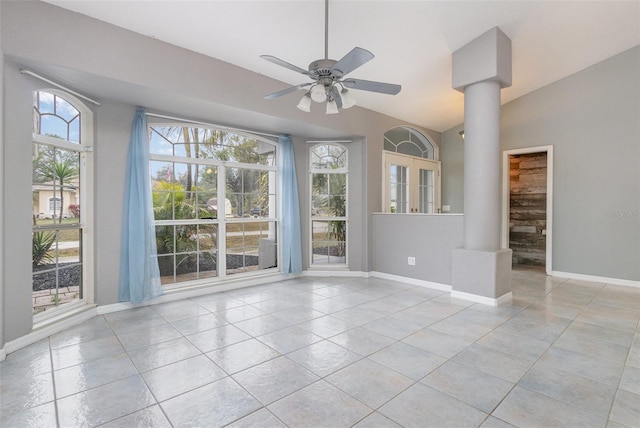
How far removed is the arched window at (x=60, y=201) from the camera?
3129mm

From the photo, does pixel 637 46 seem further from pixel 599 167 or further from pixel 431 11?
pixel 431 11

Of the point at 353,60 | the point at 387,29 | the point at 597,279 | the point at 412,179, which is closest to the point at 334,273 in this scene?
the point at 412,179

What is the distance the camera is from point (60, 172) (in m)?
3.36

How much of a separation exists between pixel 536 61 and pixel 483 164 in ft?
6.93

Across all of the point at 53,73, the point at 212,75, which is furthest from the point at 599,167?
the point at 53,73

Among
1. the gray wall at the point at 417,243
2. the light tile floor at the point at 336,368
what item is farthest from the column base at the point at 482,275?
the gray wall at the point at 417,243

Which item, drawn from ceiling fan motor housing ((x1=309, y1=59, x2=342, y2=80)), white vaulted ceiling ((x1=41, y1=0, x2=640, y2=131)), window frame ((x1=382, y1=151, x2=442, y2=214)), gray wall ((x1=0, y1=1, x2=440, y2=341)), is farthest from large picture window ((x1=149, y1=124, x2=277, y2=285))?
ceiling fan motor housing ((x1=309, y1=59, x2=342, y2=80))

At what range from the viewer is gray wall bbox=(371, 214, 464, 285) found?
459 cm

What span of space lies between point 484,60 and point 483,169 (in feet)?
4.41

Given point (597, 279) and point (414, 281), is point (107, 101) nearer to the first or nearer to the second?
point (414, 281)

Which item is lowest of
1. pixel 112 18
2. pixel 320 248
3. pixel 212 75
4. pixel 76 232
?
pixel 320 248

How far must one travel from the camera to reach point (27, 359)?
2570 millimetres

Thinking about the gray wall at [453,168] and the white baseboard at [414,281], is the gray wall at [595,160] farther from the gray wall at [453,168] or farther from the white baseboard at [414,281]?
the white baseboard at [414,281]

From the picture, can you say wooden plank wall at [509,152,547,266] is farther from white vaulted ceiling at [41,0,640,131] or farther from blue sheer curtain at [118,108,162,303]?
blue sheer curtain at [118,108,162,303]
